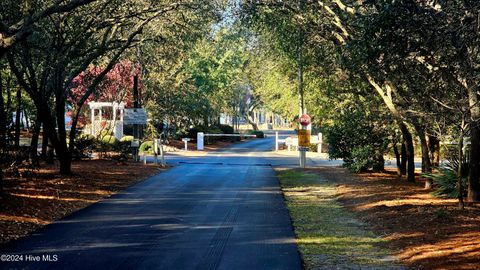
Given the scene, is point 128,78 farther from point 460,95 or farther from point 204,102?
point 460,95

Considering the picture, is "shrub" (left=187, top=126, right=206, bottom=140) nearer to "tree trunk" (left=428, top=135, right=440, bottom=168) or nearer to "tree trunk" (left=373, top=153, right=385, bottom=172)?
"tree trunk" (left=373, top=153, right=385, bottom=172)

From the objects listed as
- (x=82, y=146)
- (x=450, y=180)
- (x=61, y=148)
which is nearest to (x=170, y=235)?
(x=450, y=180)

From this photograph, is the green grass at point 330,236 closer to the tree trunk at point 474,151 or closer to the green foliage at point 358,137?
the tree trunk at point 474,151

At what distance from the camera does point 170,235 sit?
383 inches

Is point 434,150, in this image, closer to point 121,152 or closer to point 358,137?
point 358,137

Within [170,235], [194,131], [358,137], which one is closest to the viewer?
[170,235]

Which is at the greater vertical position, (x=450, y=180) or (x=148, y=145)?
(x=148, y=145)

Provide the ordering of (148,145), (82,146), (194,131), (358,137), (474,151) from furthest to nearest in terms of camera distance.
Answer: (194,131)
(148,145)
(82,146)
(358,137)
(474,151)

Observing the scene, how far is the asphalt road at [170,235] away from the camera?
25.5 ft

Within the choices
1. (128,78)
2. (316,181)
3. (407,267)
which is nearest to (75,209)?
(407,267)

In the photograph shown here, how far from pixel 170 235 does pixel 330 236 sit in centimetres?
277

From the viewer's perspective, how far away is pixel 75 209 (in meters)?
12.9

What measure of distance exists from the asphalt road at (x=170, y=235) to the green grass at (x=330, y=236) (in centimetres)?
29

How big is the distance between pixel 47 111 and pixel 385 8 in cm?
1301
